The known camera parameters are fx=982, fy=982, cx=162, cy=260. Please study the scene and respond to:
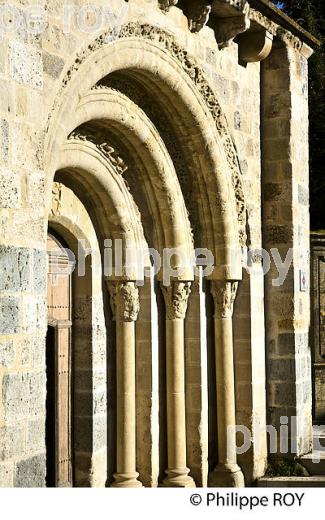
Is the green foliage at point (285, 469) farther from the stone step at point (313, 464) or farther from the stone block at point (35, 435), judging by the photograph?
the stone block at point (35, 435)

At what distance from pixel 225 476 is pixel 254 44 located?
4066mm

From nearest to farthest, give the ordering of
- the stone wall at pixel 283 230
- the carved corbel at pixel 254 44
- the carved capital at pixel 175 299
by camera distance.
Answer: the carved capital at pixel 175 299
the carved corbel at pixel 254 44
the stone wall at pixel 283 230

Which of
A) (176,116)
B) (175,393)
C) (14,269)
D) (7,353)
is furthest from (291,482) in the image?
A: (14,269)

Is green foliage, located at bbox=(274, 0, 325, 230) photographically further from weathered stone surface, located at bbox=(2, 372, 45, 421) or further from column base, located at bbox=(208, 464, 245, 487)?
weathered stone surface, located at bbox=(2, 372, 45, 421)

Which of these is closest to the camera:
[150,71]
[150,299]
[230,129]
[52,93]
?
[52,93]

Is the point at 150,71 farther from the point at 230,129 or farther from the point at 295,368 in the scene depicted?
the point at 295,368

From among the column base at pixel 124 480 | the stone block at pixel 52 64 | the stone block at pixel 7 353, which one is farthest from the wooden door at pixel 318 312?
the stone block at pixel 7 353

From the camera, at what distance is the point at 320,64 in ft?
61.0

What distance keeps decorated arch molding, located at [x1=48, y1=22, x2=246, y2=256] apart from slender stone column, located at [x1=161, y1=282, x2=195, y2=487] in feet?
3.49

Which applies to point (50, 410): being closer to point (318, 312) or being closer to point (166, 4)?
point (166, 4)

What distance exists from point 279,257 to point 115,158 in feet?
8.03

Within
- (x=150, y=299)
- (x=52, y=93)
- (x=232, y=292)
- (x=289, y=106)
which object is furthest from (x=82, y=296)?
(x=289, y=106)

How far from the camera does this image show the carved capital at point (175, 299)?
8656mm

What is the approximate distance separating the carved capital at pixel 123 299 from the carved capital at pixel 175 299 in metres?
0.49
